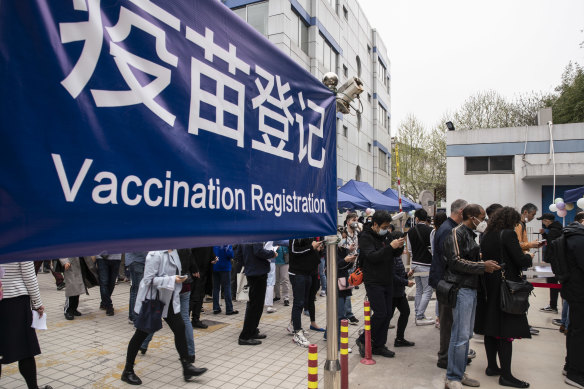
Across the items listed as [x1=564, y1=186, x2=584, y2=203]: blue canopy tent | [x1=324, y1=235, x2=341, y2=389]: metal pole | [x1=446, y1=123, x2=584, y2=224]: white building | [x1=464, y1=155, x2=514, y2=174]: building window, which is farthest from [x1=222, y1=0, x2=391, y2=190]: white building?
[x1=324, y1=235, x2=341, y2=389]: metal pole

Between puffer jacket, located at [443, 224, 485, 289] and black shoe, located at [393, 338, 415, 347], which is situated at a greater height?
puffer jacket, located at [443, 224, 485, 289]

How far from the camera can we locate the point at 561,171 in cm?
1502

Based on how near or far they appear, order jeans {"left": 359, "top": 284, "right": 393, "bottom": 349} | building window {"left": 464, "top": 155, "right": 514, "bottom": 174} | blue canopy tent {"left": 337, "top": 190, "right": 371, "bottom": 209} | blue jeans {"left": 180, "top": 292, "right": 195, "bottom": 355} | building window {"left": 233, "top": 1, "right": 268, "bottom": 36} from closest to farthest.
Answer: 1. blue jeans {"left": 180, "top": 292, "right": 195, "bottom": 355}
2. jeans {"left": 359, "top": 284, "right": 393, "bottom": 349}
3. blue canopy tent {"left": 337, "top": 190, "right": 371, "bottom": 209}
4. building window {"left": 464, "top": 155, "right": 514, "bottom": 174}
5. building window {"left": 233, "top": 1, "right": 268, "bottom": 36}

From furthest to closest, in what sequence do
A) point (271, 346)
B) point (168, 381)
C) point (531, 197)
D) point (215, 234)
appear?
point (531, 197) < point (271, 346) < point (168, 381) < point (215, 234)

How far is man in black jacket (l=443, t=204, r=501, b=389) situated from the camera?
4.09 metres

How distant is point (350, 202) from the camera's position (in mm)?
11867

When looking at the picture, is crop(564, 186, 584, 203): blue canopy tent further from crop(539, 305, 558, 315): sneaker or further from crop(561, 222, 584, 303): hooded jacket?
crop(561, 222, 584, 303): hooded jacket

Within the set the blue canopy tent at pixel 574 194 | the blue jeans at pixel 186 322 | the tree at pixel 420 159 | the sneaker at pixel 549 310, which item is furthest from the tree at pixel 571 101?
the blue jeans at pixel 186 322

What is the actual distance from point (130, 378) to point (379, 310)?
324cm

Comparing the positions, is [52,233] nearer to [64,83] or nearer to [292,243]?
[64,83]

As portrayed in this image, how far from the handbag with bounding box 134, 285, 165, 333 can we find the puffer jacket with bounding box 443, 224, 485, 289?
3.35 meters

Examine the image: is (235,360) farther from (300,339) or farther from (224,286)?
(224,286)

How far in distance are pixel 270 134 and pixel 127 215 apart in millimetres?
1006

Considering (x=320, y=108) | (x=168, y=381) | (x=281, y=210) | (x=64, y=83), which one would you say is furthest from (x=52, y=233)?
(x=168, y=381)
